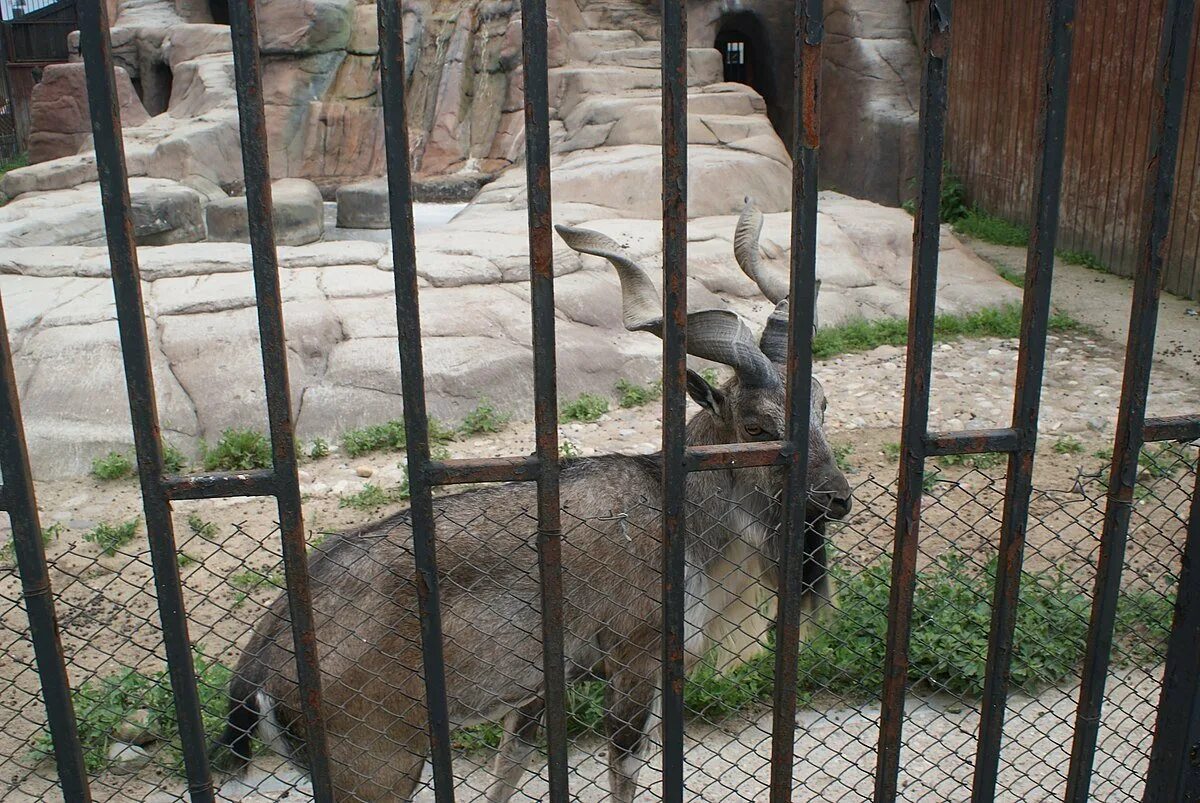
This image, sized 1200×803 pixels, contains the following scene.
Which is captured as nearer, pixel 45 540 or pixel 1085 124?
pixel 45 540

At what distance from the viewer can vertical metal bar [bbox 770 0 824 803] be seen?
2.00 m

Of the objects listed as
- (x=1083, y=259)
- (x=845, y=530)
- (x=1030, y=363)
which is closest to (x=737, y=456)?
(x=1030, y=363)

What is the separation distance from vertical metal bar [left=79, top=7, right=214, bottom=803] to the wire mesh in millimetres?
807

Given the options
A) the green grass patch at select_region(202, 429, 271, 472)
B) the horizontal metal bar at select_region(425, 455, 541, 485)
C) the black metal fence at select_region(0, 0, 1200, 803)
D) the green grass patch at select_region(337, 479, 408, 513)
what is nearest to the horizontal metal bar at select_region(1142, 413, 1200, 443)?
the black metal fence at select_region(0, 0, 1200, 803)

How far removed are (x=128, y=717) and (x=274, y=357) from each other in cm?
258

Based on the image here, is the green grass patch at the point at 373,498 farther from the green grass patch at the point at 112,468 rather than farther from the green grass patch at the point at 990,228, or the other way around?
the green grass patch at the point at 990,228

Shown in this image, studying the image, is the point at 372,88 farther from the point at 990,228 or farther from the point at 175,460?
the point at 175,460

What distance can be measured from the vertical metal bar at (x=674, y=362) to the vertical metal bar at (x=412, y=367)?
480mm

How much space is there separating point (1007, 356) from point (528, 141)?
754 centimetres

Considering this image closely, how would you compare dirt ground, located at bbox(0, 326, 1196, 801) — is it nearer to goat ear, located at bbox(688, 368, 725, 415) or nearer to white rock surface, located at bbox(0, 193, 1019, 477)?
white rock surface, located at bbox(0, 193, 1019, 477)

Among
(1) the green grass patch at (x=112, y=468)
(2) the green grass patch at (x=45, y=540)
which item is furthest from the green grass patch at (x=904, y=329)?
(2) the green grass patch at (x=45, y=540)

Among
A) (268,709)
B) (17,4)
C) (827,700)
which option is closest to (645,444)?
(827,700)

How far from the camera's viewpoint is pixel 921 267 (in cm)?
215

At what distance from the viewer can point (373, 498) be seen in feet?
19.6
